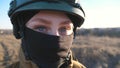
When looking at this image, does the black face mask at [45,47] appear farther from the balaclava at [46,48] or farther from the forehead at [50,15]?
the forehead at [50,15]

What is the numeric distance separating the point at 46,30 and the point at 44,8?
216 millimetres

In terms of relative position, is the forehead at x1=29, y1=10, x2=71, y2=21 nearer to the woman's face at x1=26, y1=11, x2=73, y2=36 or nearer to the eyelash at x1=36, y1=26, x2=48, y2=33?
the woman's face at x1=26, y1=11, x2=73, y2=36

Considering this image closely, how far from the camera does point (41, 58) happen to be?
3.30 m

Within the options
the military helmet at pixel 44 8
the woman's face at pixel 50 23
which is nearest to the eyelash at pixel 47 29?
the woman's face at pixel 50 23

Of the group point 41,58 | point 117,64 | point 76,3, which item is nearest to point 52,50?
point 41,58

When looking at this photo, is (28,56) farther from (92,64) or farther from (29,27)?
(92,64)

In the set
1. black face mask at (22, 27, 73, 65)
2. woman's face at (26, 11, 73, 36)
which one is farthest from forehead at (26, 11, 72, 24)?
black face mask at (22, 27, 73, 65)

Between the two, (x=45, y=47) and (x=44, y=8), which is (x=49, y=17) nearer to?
(x=44, y=8)

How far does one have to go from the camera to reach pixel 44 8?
3240 mm

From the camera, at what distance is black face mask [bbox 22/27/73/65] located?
329 cm

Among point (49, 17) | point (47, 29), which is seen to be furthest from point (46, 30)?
point (49, 17)

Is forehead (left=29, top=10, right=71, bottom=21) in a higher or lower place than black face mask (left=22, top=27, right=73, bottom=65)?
higher

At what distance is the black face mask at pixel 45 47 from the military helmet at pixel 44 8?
196 mm

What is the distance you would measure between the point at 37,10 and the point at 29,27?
0.66 feet
